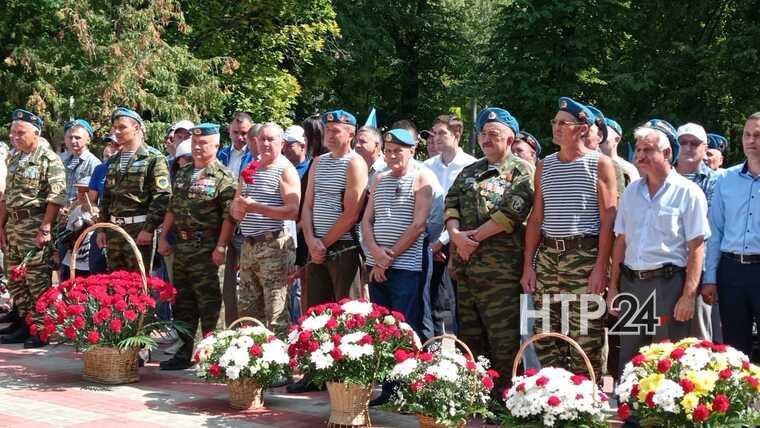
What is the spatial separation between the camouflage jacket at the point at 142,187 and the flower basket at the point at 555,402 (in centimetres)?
415

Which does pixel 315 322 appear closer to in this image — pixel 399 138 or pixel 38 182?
pixel 399 138

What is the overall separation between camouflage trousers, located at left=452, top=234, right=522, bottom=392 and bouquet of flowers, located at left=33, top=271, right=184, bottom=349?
2615mm

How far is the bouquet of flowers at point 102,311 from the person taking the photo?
6.99 metres

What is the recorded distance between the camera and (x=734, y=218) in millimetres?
5801

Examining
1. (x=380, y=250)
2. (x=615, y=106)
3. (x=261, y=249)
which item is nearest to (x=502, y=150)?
(x=380, y=250)

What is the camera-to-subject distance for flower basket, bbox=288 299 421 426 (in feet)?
18.4

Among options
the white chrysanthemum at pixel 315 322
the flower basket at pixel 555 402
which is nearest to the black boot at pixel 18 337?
the white chrysanthemum at pixel 315 322

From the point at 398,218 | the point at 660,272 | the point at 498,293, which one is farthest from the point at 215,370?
the point at 660,272

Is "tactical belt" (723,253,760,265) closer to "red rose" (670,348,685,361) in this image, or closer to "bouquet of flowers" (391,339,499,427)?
"red rose" (670,348,685,361)

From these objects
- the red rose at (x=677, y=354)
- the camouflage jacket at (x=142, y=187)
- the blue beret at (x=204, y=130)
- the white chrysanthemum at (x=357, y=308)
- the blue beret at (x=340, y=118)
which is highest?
the blue beret at (x=340, y=118)

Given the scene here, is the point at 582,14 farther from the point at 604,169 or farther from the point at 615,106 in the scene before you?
the point at 604,169

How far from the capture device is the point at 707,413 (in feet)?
14.4

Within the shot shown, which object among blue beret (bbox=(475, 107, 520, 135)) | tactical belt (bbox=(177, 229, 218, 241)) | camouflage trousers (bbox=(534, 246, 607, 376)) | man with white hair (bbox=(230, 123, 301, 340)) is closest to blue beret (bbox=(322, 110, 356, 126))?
man with white hair (bbox=(230, 123, 301, 340))

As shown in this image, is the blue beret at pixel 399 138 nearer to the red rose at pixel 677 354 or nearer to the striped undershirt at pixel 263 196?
the striped undershirt at pixel 263 196
